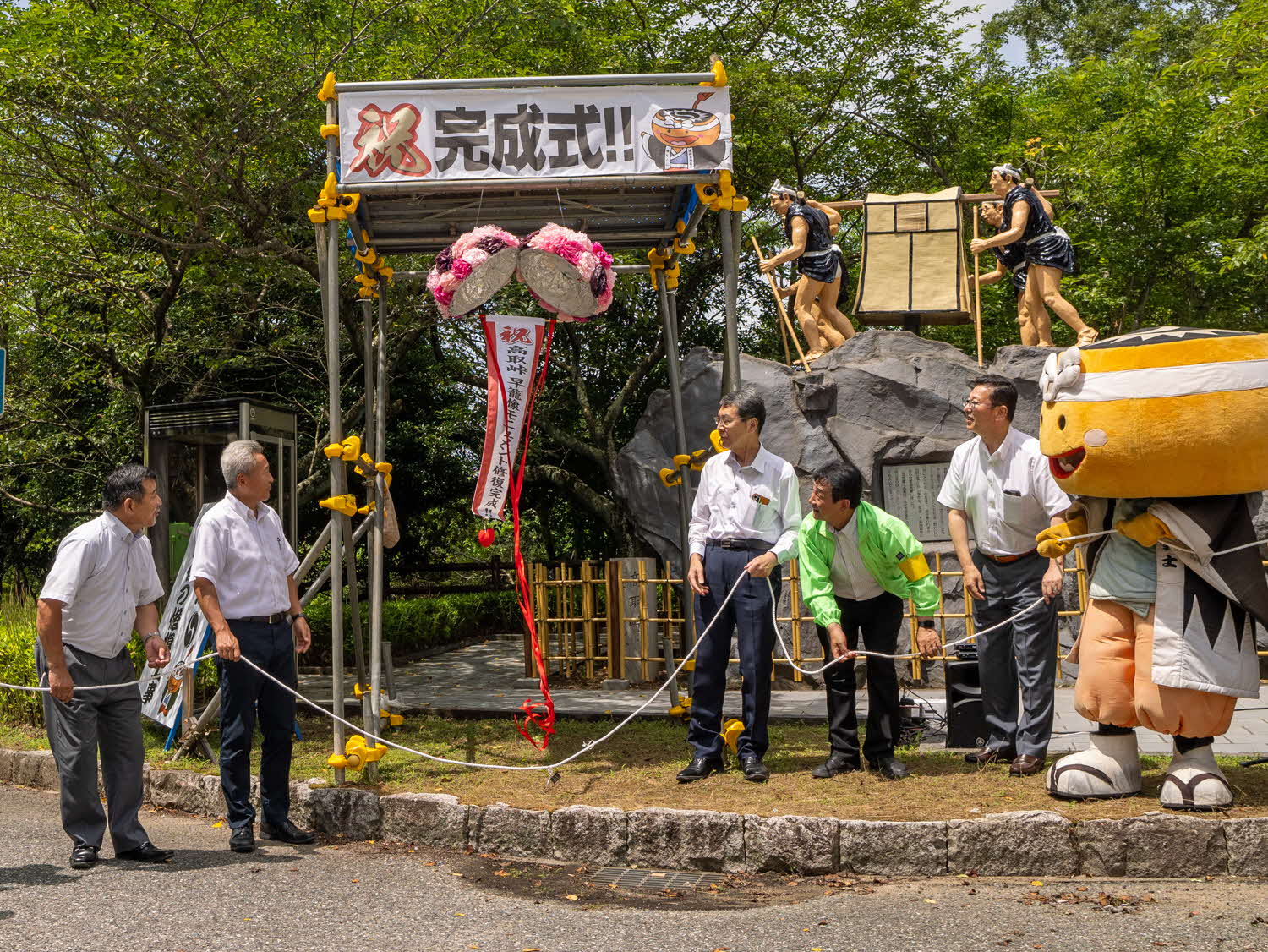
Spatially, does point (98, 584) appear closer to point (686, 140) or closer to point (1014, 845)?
point (686, 140)

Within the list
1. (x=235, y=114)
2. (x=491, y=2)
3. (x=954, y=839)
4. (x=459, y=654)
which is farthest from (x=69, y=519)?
(x=954, y=839)

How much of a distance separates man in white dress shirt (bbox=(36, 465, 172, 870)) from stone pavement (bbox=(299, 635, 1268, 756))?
3432 millimetres

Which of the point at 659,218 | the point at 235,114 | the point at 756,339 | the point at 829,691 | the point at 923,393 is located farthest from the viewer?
the point at 756,339

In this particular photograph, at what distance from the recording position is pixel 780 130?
1530 cm

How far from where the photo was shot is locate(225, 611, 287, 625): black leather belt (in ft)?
18.1

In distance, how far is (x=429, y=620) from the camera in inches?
601

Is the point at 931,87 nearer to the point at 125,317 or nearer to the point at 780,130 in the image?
the point at 780,130

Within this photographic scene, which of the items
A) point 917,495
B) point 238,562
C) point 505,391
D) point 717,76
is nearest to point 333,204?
point 505,391

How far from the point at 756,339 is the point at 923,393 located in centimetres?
729

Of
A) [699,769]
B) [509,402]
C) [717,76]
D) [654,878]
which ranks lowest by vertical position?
[654,878]

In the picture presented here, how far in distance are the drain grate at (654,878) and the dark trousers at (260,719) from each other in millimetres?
1710

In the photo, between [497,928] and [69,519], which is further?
[69,519]

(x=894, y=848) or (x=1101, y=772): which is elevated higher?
(x=1101, y=772)

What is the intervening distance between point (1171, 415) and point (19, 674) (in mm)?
8355
